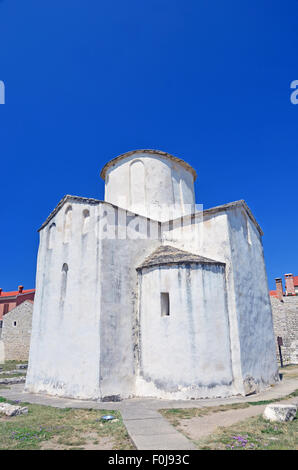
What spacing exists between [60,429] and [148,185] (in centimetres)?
1044

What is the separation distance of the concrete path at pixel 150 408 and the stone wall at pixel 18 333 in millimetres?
16490

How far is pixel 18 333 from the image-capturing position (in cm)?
2714

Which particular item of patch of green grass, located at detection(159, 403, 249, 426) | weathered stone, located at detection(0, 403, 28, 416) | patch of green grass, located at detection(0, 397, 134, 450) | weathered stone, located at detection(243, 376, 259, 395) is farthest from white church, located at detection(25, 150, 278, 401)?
weathered stone, located at detection(0, 403, 28, 416)

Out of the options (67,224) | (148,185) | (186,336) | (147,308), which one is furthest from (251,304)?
(67,224)

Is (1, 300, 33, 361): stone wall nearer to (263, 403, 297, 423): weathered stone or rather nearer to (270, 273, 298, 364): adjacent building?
(270, 273, 298, 364): adjacent building

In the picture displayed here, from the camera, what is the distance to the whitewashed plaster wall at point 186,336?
904 cm

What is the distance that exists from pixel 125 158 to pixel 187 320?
346 inches

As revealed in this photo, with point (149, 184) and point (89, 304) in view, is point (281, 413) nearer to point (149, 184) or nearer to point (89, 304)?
point (89, 304)

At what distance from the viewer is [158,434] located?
5.26 m

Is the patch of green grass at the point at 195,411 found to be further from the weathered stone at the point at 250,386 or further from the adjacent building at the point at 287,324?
the adjacent building at the point at 287,324

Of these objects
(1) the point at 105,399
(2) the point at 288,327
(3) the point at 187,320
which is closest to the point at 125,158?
(3) the point at 187,320

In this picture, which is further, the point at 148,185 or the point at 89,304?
the point at 148,185

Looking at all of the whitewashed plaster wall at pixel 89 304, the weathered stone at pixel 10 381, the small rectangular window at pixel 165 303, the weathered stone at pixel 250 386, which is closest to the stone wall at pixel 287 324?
the weathered stone at pixel 250 386

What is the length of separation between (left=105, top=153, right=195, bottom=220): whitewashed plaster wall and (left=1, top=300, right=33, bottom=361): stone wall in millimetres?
17324
